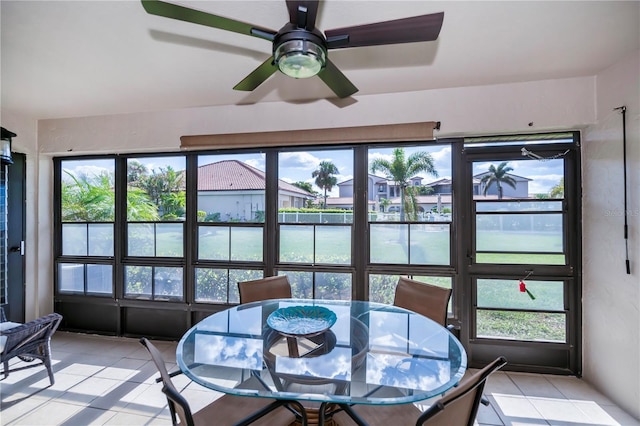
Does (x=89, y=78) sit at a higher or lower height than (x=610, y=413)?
higher

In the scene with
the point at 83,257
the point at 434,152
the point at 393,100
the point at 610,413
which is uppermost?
the point at 393,100

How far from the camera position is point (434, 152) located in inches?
102

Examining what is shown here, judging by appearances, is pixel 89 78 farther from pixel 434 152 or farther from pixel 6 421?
pixel 434 152

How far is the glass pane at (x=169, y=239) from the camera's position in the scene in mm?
3027

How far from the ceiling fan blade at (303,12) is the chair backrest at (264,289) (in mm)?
1806

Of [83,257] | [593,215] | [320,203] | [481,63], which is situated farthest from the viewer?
[83,257]

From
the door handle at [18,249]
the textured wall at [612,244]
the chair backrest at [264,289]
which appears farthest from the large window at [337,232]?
the chair backrest at [264,289]

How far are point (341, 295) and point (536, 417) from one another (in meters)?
1.65

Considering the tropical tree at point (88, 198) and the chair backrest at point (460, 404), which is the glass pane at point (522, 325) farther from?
the tropical tree at point (88, 198)

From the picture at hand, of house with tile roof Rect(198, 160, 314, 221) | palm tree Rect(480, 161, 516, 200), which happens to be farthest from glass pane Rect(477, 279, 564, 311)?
house with tile roof Rect(198, 160, 314, 221)

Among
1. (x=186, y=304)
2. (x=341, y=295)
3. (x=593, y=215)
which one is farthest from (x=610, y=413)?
(x=186, y=304)

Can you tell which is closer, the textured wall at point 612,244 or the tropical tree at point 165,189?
the textured wall at point 612,244

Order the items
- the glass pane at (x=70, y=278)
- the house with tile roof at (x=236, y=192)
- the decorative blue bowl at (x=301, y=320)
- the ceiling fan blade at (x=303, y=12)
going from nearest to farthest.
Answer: the ceiling fan blade at (x=303, y=12)
the decorative blue bowl at (x=301, y=320)
the house with tile roof at (x=236, y=192)
the glass pane at (x=70, y=278)

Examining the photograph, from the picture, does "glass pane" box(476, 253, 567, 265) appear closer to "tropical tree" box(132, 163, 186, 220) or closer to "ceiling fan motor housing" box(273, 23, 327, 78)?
"ceiling fan motor housing" box(273, 23, 327, 78)
